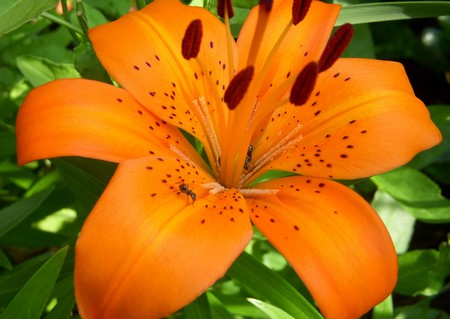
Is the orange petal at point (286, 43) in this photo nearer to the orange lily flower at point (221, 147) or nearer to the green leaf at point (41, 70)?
the orange lily flower at point (221, 147)

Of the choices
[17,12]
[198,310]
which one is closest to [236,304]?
[198,310]

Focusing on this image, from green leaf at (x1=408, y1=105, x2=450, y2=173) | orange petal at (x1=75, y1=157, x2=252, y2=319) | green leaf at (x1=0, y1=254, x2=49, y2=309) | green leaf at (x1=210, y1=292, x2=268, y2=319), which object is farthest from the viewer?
green leaf at (x1=408, y1=105, x2=450, y2=173)

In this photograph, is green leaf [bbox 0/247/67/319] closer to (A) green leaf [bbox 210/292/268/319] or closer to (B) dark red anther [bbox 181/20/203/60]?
(B) dark red anther [bbox 181/20/203/60]

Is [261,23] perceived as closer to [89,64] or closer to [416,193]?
[89,64]

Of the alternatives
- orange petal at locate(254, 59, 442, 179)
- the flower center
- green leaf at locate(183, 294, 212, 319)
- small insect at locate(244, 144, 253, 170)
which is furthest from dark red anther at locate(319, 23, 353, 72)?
green leaf at locate(183, 294, 212, 319)

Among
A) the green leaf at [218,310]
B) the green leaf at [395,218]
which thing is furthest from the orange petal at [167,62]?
the green leaf at [395,218]

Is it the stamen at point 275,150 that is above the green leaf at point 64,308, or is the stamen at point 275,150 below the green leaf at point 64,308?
above

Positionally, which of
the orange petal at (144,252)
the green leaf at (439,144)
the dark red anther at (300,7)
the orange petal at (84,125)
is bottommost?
the green leaf at (439,144)
